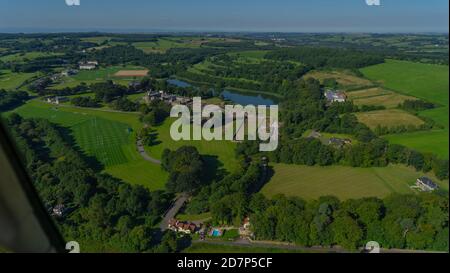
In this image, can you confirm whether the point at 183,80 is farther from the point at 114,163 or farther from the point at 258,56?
the point at 114,163

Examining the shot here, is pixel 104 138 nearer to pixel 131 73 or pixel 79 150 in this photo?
pixel 79 150

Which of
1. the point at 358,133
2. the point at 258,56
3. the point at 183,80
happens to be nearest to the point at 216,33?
the point at 258,56

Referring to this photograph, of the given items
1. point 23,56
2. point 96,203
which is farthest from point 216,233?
point 23,56

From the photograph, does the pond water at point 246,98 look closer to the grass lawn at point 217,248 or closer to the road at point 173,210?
the road at point 173,210

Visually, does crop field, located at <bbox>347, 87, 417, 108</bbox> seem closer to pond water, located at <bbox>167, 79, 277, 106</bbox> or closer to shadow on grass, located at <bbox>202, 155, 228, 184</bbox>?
pond water, located at <bbox>167, 79, 277, 106</bbox>

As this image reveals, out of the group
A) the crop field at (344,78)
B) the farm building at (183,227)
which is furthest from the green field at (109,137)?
the crop field at (344,78)
